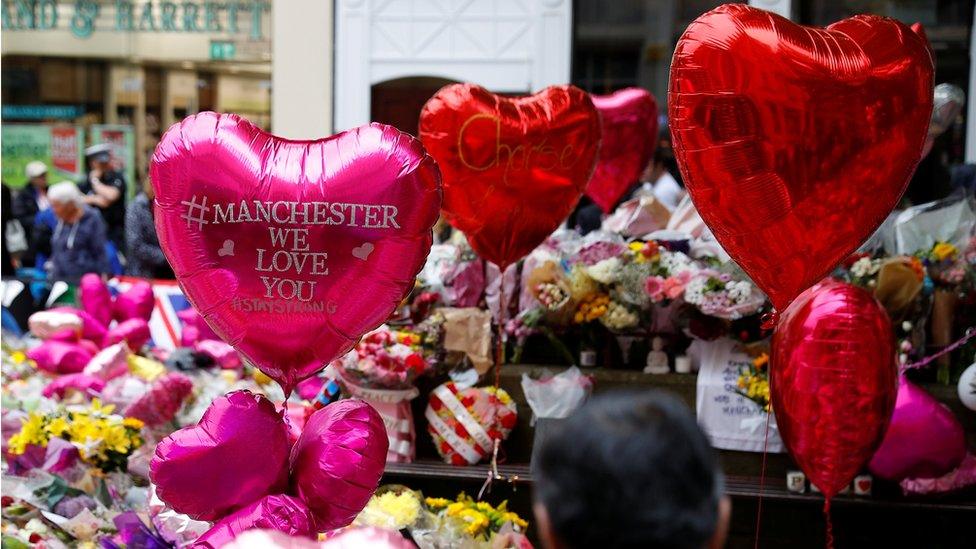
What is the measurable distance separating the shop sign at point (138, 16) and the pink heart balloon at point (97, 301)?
16.3 ft

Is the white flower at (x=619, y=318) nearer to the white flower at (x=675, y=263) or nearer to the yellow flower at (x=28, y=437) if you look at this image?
the white flower at (x=675, y=263)

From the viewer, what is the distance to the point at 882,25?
9.33 ft

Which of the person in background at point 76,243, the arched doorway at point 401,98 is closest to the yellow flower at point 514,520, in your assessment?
the person in background at point 76,243

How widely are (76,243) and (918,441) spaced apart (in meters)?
5.83

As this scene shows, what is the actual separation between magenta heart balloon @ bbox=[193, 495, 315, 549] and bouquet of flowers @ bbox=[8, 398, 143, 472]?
1978mm

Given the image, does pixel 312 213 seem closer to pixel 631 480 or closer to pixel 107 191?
pixel 631 480

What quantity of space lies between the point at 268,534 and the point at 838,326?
2207 millimetres

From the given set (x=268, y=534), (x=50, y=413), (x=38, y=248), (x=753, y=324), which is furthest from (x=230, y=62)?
(x=268, y=534)

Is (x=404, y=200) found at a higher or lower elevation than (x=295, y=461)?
higher

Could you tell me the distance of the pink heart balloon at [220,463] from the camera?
8.22ft

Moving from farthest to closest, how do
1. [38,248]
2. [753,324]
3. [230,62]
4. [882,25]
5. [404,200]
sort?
[230,62], [38,248], [753,324], [882,25], [404,200]

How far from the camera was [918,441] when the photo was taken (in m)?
3.90

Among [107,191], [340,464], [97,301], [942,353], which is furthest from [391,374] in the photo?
[107,191]

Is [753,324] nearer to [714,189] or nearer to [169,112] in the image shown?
[714,189]
